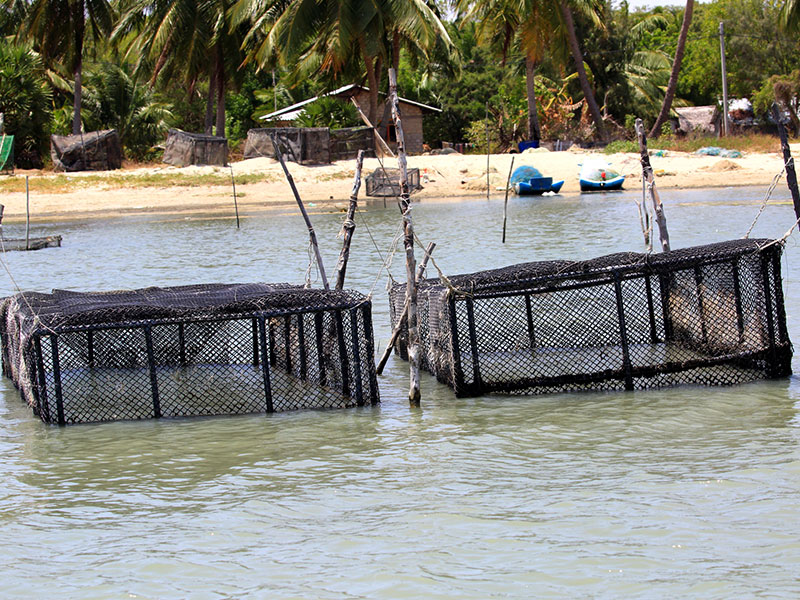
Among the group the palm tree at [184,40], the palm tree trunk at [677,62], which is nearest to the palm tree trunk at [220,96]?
the palm tree at [184,40]

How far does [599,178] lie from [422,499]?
28.2m

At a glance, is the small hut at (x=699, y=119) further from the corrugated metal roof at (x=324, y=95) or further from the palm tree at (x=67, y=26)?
the palm tree at (x=67, y=26)

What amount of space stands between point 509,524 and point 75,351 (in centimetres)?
502

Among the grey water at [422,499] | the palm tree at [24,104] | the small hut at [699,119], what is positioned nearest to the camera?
the grey water at [422,499]

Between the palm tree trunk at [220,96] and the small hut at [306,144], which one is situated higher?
the palm tree trunk at [220,96]

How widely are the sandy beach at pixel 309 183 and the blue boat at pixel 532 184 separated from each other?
81 centimetres

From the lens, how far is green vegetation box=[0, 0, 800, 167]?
35.3 m

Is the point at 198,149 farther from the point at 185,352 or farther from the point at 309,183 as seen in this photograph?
the point at 185,352

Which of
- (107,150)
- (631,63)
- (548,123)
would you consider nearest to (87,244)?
(107,150)

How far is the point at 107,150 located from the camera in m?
34.6

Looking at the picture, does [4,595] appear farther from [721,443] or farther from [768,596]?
[721,443]

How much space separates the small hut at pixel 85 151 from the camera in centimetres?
3378

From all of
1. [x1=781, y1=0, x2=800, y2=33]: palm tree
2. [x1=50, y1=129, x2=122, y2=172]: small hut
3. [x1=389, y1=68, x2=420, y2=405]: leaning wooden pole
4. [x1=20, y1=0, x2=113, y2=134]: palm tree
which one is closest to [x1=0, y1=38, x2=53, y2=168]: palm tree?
[x1=20, y1=0, x2=113, y2=134]: palm tree

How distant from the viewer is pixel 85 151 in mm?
33875
